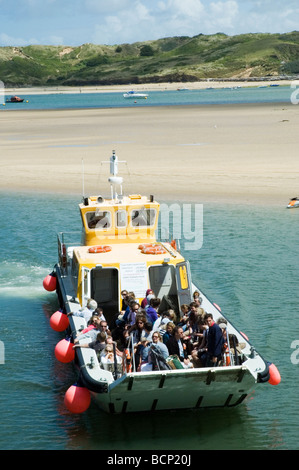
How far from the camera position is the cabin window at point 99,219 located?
17.9 m

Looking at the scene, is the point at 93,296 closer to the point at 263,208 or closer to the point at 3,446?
the point at 3,446

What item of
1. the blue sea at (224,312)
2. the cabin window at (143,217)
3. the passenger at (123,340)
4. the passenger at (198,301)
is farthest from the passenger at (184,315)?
the cabin window at (143,217)

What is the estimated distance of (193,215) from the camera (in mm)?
31047

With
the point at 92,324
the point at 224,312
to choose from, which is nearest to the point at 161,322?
the point at 92,324

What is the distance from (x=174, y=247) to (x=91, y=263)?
8.56ft

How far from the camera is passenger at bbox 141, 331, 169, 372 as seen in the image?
1268 cm

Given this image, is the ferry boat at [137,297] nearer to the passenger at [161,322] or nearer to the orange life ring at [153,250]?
the orange life ring at [153,250]

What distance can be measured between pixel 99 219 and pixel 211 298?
4251 mm

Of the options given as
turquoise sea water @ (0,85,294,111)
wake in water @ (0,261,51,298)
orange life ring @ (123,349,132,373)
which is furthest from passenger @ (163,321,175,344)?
turquoise sea water @ (0,85,294,111)

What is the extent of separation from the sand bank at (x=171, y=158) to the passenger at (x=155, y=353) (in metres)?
20.8

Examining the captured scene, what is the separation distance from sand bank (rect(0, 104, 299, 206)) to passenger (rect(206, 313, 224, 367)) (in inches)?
A: 808

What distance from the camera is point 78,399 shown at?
1296cm

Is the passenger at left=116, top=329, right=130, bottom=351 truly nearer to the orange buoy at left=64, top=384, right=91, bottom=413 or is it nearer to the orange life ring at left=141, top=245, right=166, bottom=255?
the orange buoy at left=64, top=384, right=91, bottom=413

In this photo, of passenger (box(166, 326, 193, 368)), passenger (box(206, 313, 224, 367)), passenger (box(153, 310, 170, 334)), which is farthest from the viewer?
passenger (box(153, 310, 170, 334))
